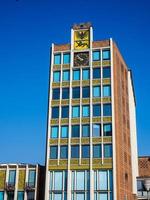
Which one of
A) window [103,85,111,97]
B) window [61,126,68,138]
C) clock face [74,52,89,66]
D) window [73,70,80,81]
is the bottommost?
window [61,126,68,138]

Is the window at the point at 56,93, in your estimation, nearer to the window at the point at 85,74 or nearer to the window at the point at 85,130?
the window at the point at 85,74

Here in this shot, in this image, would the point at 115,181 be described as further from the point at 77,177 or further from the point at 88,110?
the point at 88,110

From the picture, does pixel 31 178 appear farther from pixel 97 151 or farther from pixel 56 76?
pixel 56 76

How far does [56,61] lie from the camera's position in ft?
241

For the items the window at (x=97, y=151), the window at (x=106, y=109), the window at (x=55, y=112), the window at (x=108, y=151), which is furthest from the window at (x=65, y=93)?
the window at (x=108, y=151)

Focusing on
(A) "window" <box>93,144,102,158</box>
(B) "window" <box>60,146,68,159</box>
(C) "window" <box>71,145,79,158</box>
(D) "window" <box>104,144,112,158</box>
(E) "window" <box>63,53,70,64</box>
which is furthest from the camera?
(E) "window" <box>63,53,70,64</box>

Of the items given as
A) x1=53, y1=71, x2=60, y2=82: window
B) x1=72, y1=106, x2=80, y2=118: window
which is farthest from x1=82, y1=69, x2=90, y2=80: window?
x1=72, y1=106, x2=80, y2=118: window

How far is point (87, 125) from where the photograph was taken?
66.8 metres

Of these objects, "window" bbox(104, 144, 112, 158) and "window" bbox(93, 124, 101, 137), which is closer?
"window" bbox(104, 144, 112, 158)

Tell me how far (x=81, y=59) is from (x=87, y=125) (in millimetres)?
13797

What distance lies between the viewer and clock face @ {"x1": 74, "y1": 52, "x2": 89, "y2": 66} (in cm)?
7156

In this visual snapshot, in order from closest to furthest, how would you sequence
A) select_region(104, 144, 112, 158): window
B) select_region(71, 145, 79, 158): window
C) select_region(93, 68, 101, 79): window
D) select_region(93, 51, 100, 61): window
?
select_region(104, 144, 112, 158): window, select_region(71, 145, 79, 158): window, select_region(93, 68, 101, 79): window, select_region(93, 51, 100, 61): window

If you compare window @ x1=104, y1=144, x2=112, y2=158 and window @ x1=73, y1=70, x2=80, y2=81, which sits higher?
window @ x1=73, y1=70, x2=80, y2=81

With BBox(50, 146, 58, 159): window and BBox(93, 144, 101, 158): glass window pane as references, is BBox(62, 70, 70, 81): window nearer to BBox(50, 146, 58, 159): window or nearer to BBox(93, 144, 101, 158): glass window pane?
BBox(50, 146, 58, 159): window
